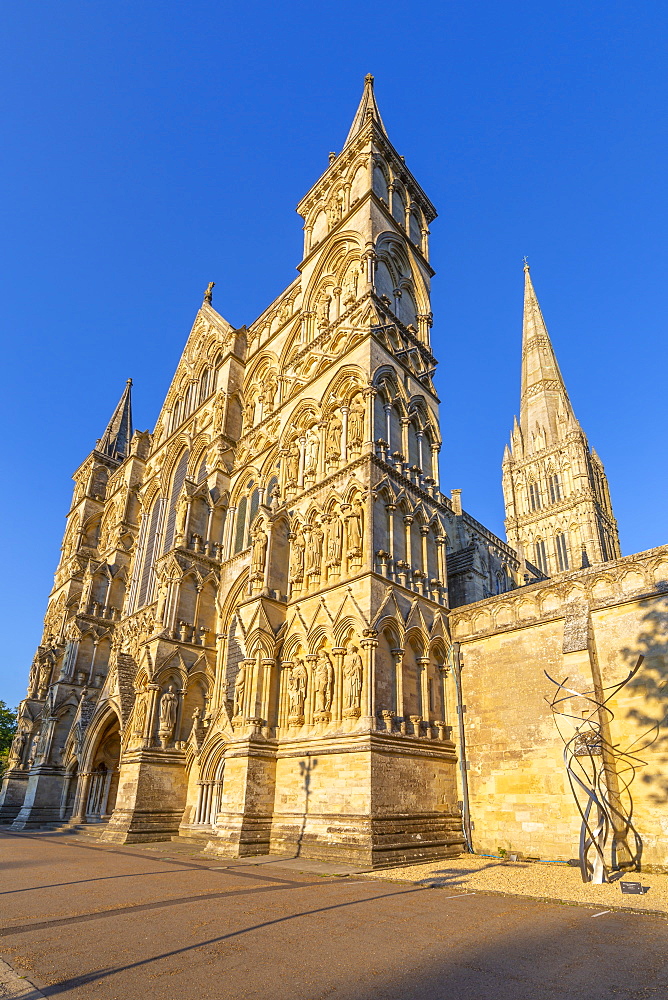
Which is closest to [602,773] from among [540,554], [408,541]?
[408,541]

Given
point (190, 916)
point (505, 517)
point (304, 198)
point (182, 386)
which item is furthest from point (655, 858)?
point (505, 517)

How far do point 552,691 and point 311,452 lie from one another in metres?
11.1

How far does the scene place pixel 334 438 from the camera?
20.6 m

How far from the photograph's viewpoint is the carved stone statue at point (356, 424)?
64.0ft

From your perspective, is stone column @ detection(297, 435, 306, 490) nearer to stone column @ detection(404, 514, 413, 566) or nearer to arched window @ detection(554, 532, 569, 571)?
stone column @ detection(404, 514, 413, 566)

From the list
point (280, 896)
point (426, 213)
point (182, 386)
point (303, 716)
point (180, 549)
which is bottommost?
point (280, 896)

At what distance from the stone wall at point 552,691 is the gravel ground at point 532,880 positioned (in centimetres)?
101

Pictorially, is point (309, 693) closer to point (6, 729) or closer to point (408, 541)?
point (408, 541)

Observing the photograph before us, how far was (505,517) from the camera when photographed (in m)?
64.3

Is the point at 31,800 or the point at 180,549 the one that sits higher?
the point at 180,549

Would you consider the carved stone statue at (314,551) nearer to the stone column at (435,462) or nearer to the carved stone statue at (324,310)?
the stone column at (435,462)

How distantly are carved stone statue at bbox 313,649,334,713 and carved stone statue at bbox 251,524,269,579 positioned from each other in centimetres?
394

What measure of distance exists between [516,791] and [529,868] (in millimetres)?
2106

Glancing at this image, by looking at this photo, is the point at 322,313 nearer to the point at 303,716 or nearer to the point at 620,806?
the point at 303,716
